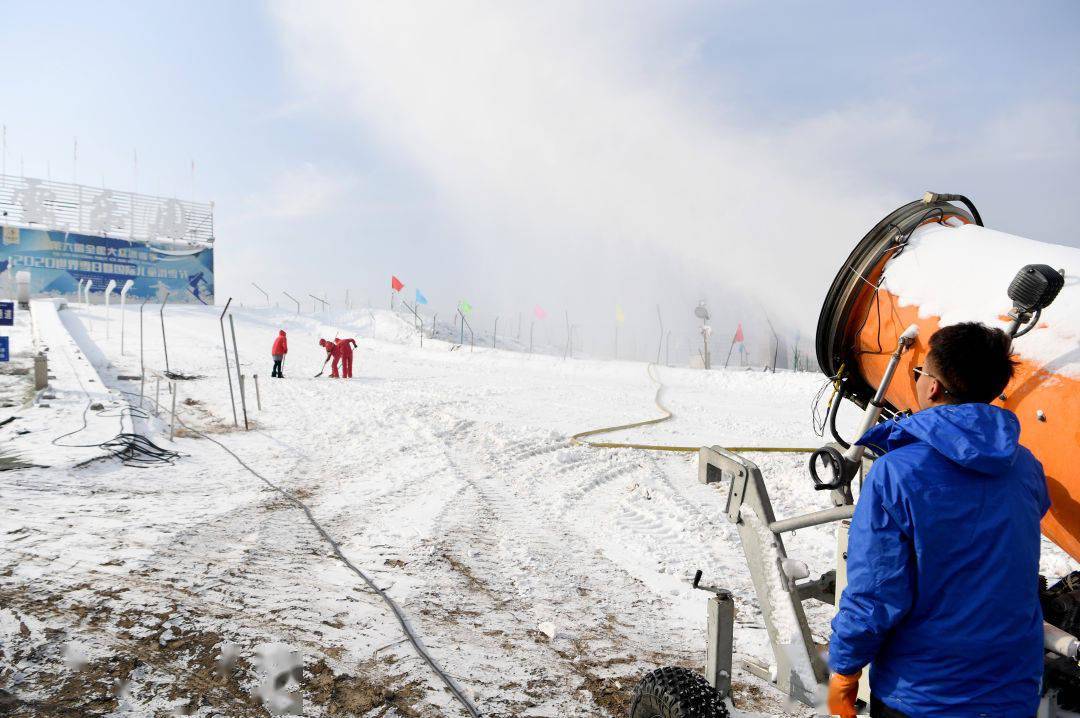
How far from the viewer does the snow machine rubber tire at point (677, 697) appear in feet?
7.84

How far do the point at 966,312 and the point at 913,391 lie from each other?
1.40 ft

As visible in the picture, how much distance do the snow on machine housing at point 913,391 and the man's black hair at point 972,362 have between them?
0.76 meters

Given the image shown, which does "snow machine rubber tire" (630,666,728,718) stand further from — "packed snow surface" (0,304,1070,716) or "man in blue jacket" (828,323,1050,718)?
"man in blue jacket" (828,323,1050,718)

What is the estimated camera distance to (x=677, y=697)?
7.95 feet

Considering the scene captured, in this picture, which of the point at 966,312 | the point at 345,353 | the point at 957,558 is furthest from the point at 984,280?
the point at 345,353

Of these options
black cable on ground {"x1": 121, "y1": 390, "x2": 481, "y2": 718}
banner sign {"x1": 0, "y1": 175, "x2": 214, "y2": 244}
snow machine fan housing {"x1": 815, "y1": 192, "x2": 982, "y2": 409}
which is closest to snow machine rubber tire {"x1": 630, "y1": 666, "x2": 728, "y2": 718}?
black cable on ground {"x1": 121, "y1": 390, "x2": 481, "y2": 718}

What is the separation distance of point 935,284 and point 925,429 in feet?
5.59

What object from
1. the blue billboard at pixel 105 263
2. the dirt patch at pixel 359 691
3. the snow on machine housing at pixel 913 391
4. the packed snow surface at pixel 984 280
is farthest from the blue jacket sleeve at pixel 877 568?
the blue billboard at pixel 105 263

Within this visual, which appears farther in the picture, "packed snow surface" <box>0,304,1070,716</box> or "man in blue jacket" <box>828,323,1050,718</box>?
"packed snow surface" <box>0,304,1070,716</box>

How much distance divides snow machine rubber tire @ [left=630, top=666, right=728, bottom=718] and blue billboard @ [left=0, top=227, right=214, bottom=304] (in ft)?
153

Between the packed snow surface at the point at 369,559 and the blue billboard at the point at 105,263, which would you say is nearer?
the packed snow surface at the point at 369,559

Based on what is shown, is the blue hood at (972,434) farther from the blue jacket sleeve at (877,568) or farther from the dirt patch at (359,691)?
the dirt patch at (359,691)

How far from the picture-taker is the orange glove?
1875 millimetres

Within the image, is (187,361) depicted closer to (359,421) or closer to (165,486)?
(359,421)
